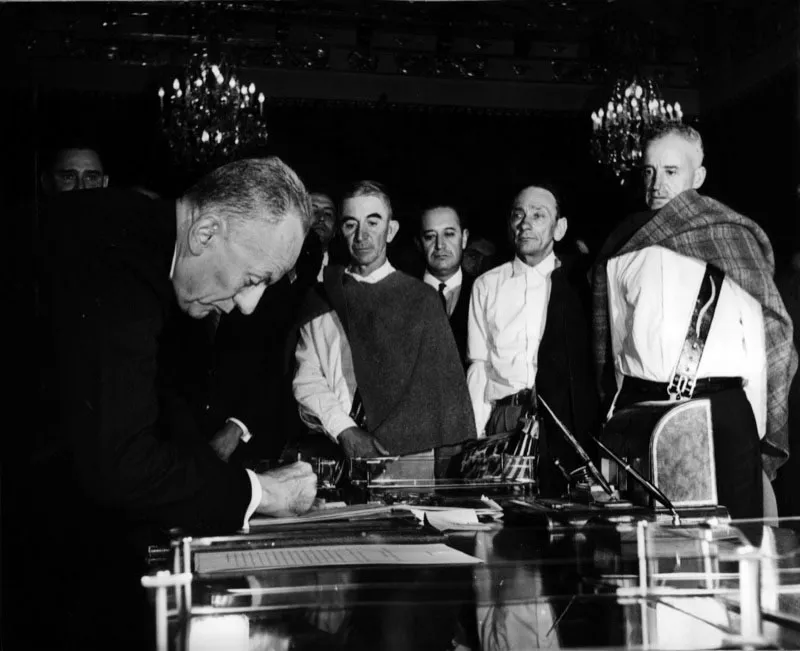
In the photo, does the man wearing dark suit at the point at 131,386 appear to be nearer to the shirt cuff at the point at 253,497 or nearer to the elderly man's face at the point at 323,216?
the shirt cuff at the point at 253,497

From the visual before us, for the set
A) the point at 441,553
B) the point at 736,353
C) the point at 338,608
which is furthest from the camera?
the point at 736,353

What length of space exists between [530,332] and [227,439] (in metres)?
0.95

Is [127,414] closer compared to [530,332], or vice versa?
[127,414]

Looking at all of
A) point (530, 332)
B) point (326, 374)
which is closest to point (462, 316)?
point (530, 332)

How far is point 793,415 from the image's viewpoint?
2.93 meters

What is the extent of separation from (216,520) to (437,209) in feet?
3.96

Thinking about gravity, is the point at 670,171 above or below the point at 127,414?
above

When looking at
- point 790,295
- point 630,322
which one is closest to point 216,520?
point 630,322

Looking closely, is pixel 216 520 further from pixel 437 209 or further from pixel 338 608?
pixel 437 209

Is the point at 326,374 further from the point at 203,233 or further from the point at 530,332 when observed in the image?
the point at 203,233

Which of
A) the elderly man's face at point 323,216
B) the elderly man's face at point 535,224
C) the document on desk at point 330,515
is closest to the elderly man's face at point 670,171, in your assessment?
the elderly man's face at point 535,224

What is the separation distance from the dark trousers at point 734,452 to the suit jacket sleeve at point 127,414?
50.5 inches

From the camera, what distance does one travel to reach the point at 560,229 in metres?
2.97

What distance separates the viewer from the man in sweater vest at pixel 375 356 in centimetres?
285
